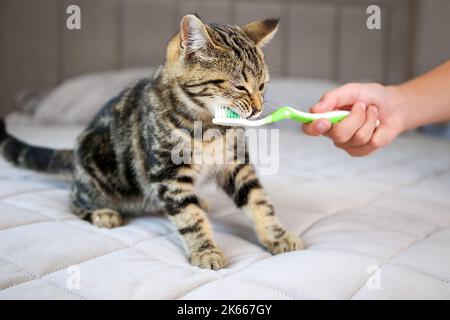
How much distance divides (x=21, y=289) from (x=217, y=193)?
2.72 ft

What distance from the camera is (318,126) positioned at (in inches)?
37.4

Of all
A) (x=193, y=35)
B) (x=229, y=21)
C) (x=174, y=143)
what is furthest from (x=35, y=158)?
(x=229, y=21)

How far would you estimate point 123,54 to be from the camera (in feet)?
9.20

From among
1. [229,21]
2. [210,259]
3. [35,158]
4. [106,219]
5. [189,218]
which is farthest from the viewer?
[229,21]

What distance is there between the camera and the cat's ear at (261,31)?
3.67 ft

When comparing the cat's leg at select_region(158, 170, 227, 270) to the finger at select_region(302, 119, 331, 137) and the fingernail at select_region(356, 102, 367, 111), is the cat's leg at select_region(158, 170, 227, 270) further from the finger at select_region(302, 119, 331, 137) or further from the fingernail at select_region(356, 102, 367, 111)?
the fingernail at select_region(356, 102, 367, 111)

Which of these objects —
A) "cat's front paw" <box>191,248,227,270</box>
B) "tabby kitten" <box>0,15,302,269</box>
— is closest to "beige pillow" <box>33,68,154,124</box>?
"tabby kitten" <box>0,15,302,269</box>

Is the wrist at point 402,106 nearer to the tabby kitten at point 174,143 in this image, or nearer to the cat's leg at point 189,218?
the tabby kitten at point 174,143

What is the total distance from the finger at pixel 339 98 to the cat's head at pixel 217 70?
0.13 meters

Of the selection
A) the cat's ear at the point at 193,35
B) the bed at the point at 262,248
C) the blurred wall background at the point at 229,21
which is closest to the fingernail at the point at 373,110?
the bed at the point at 262,248

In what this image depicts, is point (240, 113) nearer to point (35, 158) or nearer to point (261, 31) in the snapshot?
point (261, 31)

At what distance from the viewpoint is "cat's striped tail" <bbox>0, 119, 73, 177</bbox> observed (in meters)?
1.39

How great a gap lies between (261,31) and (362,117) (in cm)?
33
